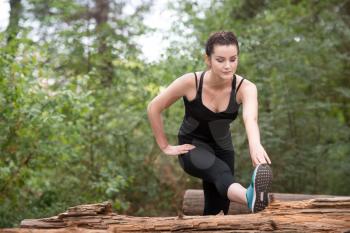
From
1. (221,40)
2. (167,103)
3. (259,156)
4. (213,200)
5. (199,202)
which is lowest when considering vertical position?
(199,202)

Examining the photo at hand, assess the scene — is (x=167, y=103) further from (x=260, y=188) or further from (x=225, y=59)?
(x=260, y=188)

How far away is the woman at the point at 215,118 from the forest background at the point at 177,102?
3754 mm

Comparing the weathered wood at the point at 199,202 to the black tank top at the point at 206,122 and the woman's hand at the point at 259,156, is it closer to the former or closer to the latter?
the black tank top at the point at 206,122

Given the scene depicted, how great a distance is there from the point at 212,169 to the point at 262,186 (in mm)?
782

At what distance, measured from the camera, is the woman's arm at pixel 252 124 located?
134 inches

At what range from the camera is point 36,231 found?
139 inches

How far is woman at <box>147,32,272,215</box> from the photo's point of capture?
371 cm

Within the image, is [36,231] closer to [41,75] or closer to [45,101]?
[45,101]

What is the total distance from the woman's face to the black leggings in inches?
25.6

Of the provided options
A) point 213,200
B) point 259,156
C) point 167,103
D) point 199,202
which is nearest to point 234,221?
point 259,156

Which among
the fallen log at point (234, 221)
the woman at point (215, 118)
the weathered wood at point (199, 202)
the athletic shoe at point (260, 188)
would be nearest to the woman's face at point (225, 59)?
the woman at point (215, 118)

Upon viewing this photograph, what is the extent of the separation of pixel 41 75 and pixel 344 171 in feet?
15.8

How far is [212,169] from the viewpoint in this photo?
4008 mm

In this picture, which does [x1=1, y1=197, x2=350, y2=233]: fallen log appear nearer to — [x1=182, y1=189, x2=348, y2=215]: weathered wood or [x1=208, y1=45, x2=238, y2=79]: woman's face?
[x1=208, y1=45, x2=238, y2=79]: woman's face
